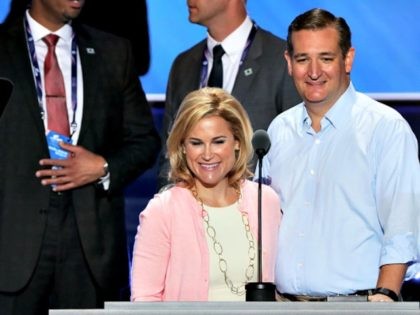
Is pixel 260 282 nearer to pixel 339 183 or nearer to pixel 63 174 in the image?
pixel 339 183

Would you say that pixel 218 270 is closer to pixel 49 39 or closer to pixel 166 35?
pixel 49 39

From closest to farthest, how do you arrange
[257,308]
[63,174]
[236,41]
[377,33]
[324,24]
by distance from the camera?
1. [257,308]
2. [324,24]
3. [63,174]
4. [236,41]
5. [377,33]

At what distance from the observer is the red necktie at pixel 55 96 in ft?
15.5

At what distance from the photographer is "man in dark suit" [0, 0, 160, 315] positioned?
184 inches

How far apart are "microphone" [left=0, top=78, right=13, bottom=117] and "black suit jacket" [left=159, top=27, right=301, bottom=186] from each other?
0.66m

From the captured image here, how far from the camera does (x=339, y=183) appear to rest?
3.63 m

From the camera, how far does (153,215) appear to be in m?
3.62

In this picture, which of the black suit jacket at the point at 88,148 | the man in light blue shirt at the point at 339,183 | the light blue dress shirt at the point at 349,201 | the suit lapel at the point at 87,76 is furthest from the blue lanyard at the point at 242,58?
the light blue dress shirt at the point at 349,201

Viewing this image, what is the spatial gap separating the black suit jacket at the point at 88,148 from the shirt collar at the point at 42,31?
0.05 metres

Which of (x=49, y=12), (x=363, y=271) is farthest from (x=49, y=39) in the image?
(x=363, y=271)

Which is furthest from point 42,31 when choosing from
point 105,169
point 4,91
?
point 105,169

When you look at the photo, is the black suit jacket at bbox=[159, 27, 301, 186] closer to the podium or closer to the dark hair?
the dark hair

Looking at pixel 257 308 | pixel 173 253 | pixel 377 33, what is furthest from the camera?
pixel 377 33

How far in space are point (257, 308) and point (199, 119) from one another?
3.81 feet
